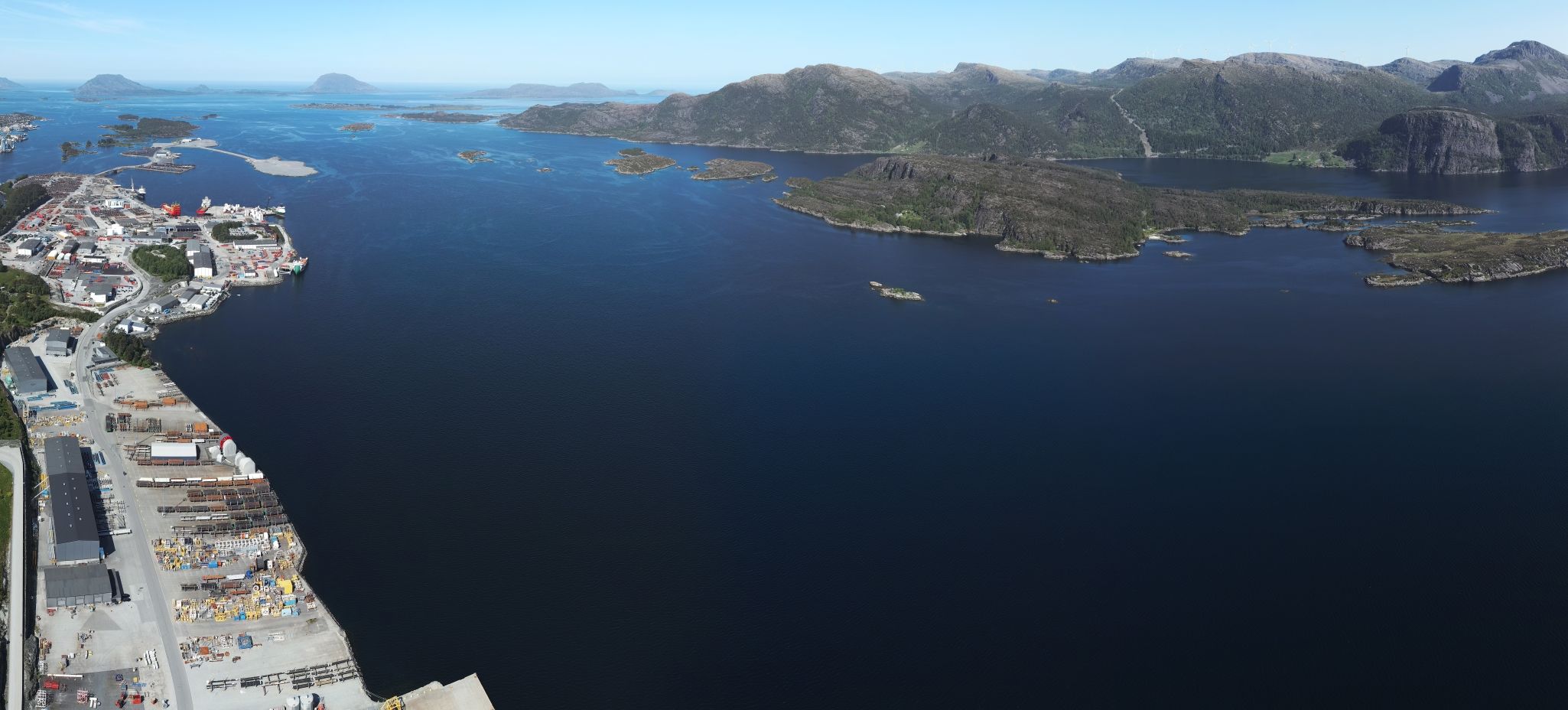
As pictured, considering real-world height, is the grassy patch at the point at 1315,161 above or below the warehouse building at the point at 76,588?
above

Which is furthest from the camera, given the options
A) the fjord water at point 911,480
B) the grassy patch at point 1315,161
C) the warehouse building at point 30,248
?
the grassy patch at point 1315,161

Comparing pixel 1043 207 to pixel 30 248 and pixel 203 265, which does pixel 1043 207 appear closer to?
pixel 203 265

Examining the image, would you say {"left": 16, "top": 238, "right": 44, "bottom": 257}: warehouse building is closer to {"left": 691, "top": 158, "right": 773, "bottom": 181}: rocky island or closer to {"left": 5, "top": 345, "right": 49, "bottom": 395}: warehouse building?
{"left": 5, "top": 345, "right": 49, "bottom": 395}: warehouse building

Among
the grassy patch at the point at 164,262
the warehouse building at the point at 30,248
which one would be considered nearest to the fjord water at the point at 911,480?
the grassy patch at the point at 164,262

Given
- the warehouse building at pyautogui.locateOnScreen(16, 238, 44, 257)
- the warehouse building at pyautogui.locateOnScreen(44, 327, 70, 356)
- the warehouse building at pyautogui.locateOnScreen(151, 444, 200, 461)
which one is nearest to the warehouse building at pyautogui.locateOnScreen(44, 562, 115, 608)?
the warehouse building at pyautogui.locateOnScreen(151, 444, 200, 461)

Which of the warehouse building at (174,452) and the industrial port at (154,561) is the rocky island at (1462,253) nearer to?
the industrial port at (154,561)

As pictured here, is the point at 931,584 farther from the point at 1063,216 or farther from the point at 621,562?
the point at 1063,216
